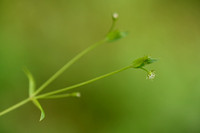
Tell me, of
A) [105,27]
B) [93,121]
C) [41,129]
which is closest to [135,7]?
[105,27]

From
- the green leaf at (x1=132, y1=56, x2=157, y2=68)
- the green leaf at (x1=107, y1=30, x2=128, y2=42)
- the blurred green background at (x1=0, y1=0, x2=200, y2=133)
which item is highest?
the blurred green background at (x1=0, y1=0, x2=200, y2=133)

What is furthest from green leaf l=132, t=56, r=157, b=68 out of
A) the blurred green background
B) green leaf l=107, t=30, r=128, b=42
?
the blurred green background

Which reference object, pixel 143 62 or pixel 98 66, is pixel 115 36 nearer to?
pixel 143 62

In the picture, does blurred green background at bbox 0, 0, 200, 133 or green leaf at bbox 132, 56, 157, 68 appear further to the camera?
blurred green background at bbox 0, 0, 200, 133

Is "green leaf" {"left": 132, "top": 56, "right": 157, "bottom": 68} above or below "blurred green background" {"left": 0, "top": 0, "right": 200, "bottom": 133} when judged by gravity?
below

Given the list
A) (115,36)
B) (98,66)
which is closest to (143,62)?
(115,36)

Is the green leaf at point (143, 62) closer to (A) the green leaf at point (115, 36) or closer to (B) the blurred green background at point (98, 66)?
(A) the green leaf at point (115, 36)

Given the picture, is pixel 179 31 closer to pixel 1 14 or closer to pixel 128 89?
pixel 128 89

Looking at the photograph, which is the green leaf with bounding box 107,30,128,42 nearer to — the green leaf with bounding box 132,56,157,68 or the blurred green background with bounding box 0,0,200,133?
the green leaf with bounding box 132,56,157,68

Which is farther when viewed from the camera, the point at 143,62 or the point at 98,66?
the point at 98,66
